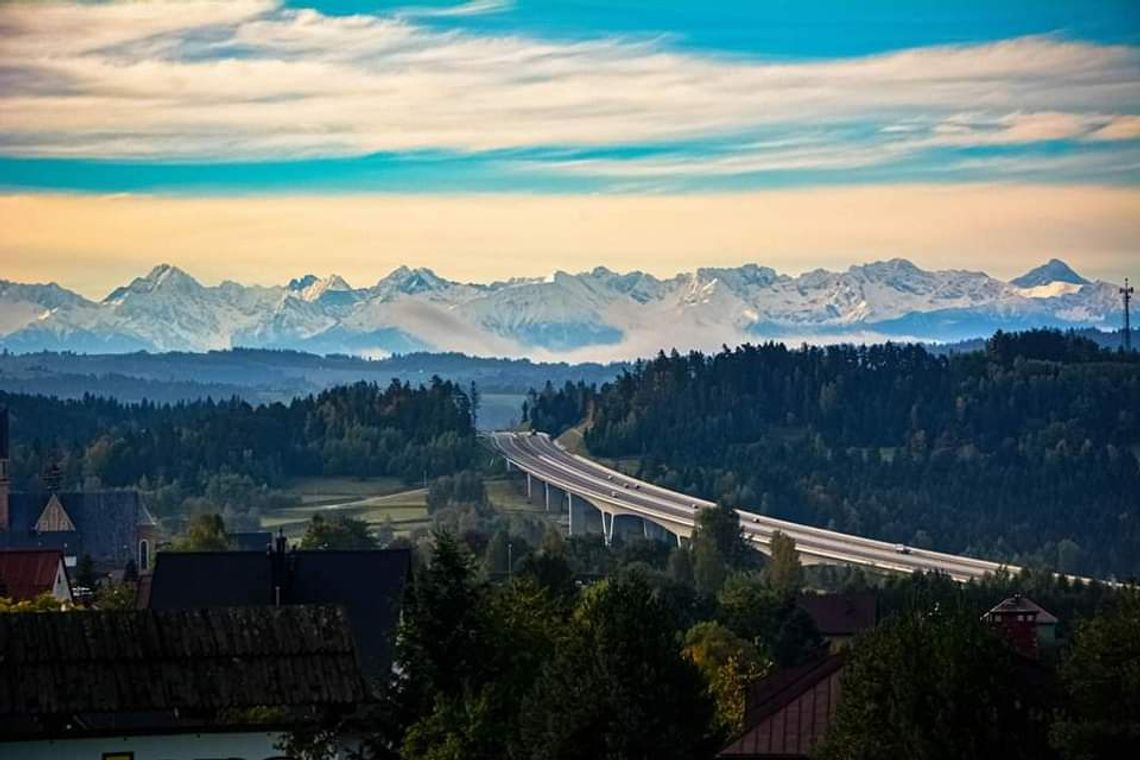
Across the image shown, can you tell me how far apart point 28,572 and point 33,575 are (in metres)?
0.49

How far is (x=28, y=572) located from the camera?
389ft

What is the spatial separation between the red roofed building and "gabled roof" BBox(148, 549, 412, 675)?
25.3 metres

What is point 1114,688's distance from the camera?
179ft

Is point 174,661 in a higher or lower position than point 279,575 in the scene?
higher

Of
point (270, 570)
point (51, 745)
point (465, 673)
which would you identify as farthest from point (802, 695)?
point (270, 570)

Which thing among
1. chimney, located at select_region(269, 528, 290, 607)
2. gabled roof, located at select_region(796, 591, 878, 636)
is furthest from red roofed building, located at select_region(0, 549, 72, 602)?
gabled roof, located at select_region(796, 591, 878, 636)

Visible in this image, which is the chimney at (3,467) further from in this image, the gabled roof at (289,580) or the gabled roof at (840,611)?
the gabled roof at (289,580)

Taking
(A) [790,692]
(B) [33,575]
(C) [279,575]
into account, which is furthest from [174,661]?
(B) [33,575]

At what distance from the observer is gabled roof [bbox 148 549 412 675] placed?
81125 millimetres

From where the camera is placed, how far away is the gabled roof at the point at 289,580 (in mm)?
81125

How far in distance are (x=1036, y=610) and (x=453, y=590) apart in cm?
7598

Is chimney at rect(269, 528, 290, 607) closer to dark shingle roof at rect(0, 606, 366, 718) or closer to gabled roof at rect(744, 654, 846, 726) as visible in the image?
gabled roof at rect(744, 654, 846, 726)

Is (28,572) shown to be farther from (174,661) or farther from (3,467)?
(3,467)

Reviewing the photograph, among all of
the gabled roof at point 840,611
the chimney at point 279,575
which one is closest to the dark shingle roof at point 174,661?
the chimney at point 279,575
